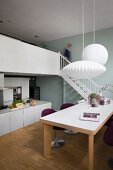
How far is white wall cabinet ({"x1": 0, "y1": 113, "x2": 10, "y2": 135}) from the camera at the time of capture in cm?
355

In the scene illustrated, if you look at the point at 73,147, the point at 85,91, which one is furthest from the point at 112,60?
the point at 73,147

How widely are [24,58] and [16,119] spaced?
180 cm

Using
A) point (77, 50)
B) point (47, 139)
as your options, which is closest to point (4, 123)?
point (47, 139)

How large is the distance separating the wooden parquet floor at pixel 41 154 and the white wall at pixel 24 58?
169 cm

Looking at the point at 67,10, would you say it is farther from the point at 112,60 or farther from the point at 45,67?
the point at 112,60

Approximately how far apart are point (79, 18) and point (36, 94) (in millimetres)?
3806

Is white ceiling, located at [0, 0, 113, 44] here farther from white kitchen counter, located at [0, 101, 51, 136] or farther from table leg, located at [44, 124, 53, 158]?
table leg, located at [44, 124, 53, 158]

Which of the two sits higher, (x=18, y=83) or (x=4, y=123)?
(x=18, y=83)

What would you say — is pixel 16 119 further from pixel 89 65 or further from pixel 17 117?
pixel 89 65

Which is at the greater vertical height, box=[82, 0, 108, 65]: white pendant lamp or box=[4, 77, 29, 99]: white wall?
box=[82, 0, 108, 65]: white pendant lamp

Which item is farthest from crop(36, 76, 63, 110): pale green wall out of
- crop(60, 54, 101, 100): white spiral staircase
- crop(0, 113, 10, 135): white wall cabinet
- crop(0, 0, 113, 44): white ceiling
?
crop(0, 113, 10, 135): white wall cabinet

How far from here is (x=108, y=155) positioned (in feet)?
8.18

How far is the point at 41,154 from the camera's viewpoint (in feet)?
8.20

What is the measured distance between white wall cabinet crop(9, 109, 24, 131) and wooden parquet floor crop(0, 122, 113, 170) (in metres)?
0.53
